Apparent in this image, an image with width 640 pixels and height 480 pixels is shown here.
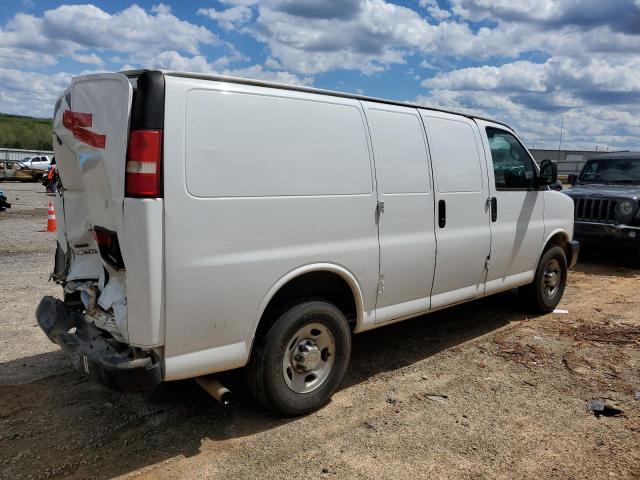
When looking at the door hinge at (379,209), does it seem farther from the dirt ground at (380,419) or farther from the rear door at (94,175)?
the rear door at (94,175)

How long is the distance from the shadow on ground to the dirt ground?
0.4 inches

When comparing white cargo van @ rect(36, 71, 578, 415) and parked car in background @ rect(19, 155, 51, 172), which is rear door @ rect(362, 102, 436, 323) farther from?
parked car in background @ rect(19, 155, 51, 172)

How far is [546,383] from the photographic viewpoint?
4.67 meters

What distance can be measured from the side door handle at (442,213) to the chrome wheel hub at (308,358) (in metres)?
1.51

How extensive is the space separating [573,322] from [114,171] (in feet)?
18.0

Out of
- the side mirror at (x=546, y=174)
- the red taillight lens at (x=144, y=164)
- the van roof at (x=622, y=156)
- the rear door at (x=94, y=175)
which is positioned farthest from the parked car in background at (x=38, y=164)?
the red taillight lens at (x=144, y=164)

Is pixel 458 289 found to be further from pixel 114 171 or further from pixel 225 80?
pixel 114 171

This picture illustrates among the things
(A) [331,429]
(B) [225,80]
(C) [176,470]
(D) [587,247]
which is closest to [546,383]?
(A) [331,429]

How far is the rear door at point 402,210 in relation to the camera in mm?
4297

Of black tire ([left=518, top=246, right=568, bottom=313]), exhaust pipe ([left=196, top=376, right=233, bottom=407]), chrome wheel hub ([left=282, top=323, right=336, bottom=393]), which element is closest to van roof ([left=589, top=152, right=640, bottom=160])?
black tire ([left=518, top=246, right=568, bottom=313])

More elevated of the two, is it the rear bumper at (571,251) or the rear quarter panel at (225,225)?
the rear quarter panel at (225,225)

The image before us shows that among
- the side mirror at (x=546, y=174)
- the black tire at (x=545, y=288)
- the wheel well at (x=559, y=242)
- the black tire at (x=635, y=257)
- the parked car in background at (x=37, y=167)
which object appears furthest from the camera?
the parked car in background at (x=37, y=167)

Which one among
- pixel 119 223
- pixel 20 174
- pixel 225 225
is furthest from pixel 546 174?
pixel 20 174

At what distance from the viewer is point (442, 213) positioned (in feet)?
15.8
